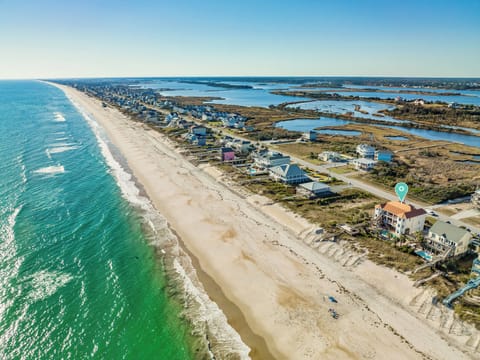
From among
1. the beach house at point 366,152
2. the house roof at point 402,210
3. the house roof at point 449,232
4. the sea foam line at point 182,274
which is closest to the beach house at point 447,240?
the house roof at point 449,232

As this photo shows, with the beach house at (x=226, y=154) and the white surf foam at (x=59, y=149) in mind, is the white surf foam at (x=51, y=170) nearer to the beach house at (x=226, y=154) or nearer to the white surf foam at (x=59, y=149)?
the white surf foam at (x=59, y=149)

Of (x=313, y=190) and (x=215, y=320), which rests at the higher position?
(x=313, y=190)

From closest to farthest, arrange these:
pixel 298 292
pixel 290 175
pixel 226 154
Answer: pixel 298 292
pixel 290 175
pixel 226 154

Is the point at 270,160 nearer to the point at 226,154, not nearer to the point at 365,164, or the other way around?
the point at 226,154

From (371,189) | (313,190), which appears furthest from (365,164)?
(313,190)

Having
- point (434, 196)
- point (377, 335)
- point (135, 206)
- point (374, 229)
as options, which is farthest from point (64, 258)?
point (434, 196)

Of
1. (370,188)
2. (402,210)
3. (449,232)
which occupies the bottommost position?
(370,188)

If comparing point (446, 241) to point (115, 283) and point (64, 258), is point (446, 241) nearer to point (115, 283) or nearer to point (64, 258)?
point (115, 283)
